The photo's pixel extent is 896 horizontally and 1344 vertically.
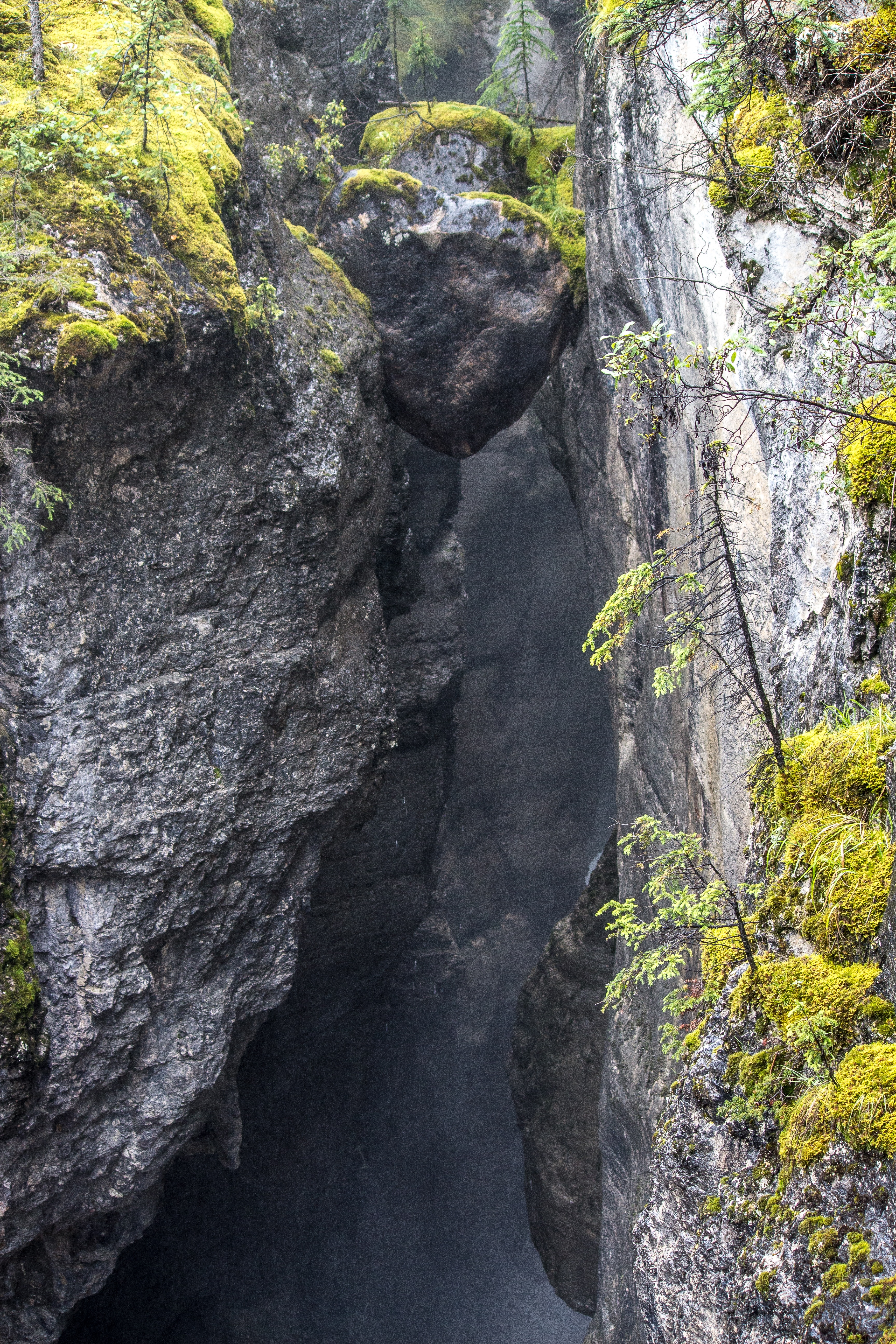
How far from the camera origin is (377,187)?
937 centimetres

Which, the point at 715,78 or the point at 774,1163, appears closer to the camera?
the point at 774,1163

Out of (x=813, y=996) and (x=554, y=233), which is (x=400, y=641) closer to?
(x=554, y=233)

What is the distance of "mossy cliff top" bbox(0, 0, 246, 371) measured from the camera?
5.59 m

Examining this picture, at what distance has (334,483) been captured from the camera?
24.3 feet

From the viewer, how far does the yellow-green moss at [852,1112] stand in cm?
225

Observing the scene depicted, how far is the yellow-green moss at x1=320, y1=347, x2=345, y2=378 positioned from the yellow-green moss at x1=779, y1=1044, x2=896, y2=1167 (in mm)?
6941

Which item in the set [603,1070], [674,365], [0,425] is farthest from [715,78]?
[603,1070]

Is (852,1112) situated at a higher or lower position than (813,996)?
lower

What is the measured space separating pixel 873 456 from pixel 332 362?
18.8 feet

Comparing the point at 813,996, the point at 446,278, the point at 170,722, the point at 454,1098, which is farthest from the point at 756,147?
the point at 454,1098

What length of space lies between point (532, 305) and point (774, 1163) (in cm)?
909

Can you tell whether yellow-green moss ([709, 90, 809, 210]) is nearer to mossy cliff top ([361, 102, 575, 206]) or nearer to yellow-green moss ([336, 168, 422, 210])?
yellow-green moss ([336, 168, 422, 210])

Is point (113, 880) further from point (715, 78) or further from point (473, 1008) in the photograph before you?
point (473, 1008)

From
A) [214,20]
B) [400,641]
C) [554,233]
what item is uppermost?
[214,20]
